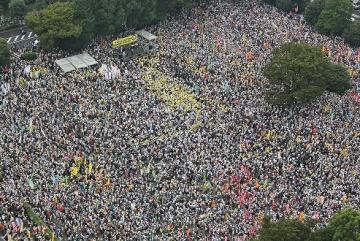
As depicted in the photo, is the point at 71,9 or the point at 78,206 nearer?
the point at 78,206

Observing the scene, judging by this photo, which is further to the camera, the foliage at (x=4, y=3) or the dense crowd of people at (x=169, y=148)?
the foliage at (x=4, y=3)

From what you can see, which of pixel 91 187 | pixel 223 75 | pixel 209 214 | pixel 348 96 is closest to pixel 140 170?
pixel 91 187

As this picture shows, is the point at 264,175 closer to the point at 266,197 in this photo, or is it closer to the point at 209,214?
the point at 266,197

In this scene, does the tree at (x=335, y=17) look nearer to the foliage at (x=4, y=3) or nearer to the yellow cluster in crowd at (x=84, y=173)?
the yellow cluster in crowd at (x=84, y=173)

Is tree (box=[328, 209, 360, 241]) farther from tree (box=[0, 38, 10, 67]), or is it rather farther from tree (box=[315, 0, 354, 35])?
tree (box=[315, 0, 354, 35])

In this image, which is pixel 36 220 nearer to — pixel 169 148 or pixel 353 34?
pixel 169 148

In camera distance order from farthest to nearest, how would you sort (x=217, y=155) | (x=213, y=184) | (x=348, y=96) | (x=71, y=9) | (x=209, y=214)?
(x=71, y=9), (x=348, y=96), (x=217, y=155), (x=213, y=184), (x=209, y=214)

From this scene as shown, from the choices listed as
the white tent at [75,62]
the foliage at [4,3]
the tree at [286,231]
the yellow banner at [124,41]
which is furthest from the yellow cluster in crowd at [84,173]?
the foliage at [4,3]

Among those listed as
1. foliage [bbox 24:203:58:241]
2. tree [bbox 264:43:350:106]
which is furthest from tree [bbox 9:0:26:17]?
foliage [bbox 24:203:58:241]
